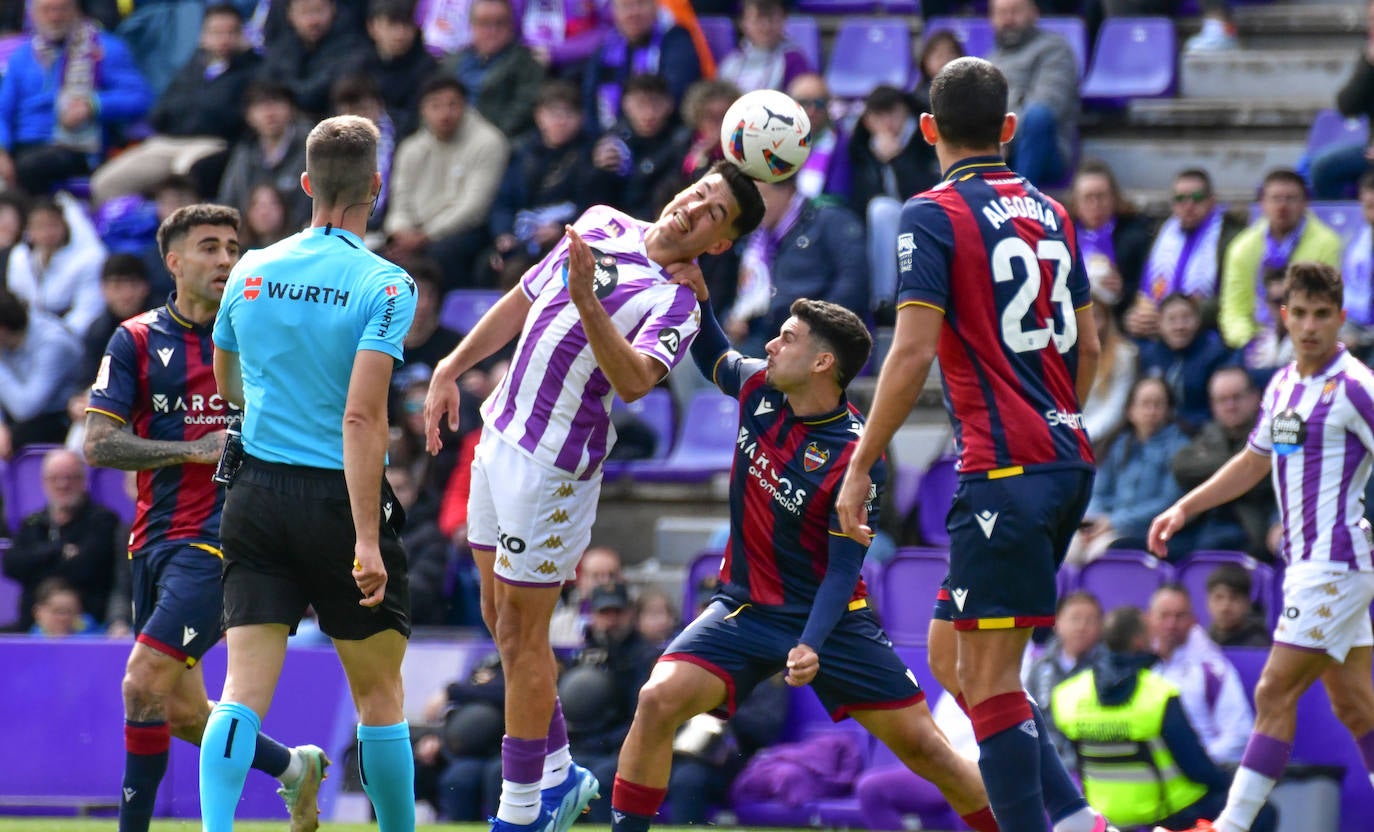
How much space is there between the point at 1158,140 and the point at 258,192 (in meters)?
6.98

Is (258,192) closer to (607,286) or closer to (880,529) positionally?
(880,529)

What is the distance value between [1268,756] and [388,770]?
4370mm

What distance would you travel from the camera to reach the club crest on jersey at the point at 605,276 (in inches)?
291

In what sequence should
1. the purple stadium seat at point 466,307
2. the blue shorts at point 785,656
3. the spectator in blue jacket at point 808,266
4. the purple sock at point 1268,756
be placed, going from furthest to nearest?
the purple stadium seat at point 466,307
the spectator in blue jacket at point 808,266
the purple sock at point 1268,756
the blue shorts at point 785,656

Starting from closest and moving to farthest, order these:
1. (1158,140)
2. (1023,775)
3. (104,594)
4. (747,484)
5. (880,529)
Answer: (1023,775) → (747,484) → (880,529) → (104,594) → (1158,140)

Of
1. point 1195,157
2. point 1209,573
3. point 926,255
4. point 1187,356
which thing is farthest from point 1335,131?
point 926,255

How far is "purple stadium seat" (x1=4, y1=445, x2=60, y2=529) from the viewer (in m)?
13.8

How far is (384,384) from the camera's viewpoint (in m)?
6.21

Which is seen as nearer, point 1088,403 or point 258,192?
point 1088,403

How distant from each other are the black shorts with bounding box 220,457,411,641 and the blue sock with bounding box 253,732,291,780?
1.03 m

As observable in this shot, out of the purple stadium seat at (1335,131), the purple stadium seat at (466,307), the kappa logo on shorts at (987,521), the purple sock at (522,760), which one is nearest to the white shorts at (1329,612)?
the kappa logo on shorts at (987,521)

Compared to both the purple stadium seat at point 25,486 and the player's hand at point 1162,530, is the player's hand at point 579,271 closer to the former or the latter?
the player's hand at point 1162,530

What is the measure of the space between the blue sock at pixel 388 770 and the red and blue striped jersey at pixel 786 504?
4.43ft

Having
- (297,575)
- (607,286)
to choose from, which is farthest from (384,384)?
(607,286)
